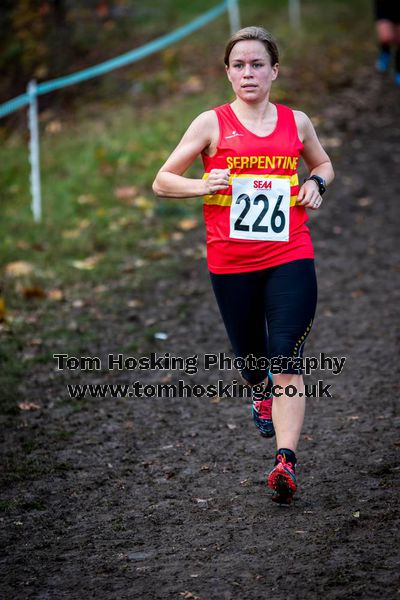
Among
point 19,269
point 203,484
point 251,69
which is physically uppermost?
point 251,69

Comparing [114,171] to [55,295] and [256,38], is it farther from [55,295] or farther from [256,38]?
[256,38]

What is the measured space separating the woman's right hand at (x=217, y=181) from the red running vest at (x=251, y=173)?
14 cm

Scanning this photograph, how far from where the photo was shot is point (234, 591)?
10.4 feet

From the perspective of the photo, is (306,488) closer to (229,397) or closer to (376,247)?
(229,397)

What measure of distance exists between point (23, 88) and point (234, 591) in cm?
1087

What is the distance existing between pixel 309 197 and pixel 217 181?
470mm

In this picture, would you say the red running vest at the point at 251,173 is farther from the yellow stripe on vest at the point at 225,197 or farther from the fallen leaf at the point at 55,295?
the fallen leaf at the point at 55,295

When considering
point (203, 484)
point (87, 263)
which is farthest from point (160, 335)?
point (203, 484)

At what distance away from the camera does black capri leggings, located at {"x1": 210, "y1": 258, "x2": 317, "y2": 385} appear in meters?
3.92

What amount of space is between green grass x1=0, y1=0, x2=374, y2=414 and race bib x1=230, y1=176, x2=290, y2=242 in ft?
6.62

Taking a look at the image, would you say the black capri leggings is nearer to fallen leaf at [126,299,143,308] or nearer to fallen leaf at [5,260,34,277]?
fallen leaf at [126,299,143,308]

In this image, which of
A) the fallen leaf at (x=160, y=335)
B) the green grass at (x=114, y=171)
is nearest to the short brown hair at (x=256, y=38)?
the green grass at (x=114, y=171)

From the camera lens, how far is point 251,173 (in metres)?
3.95

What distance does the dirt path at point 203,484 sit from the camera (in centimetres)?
330
